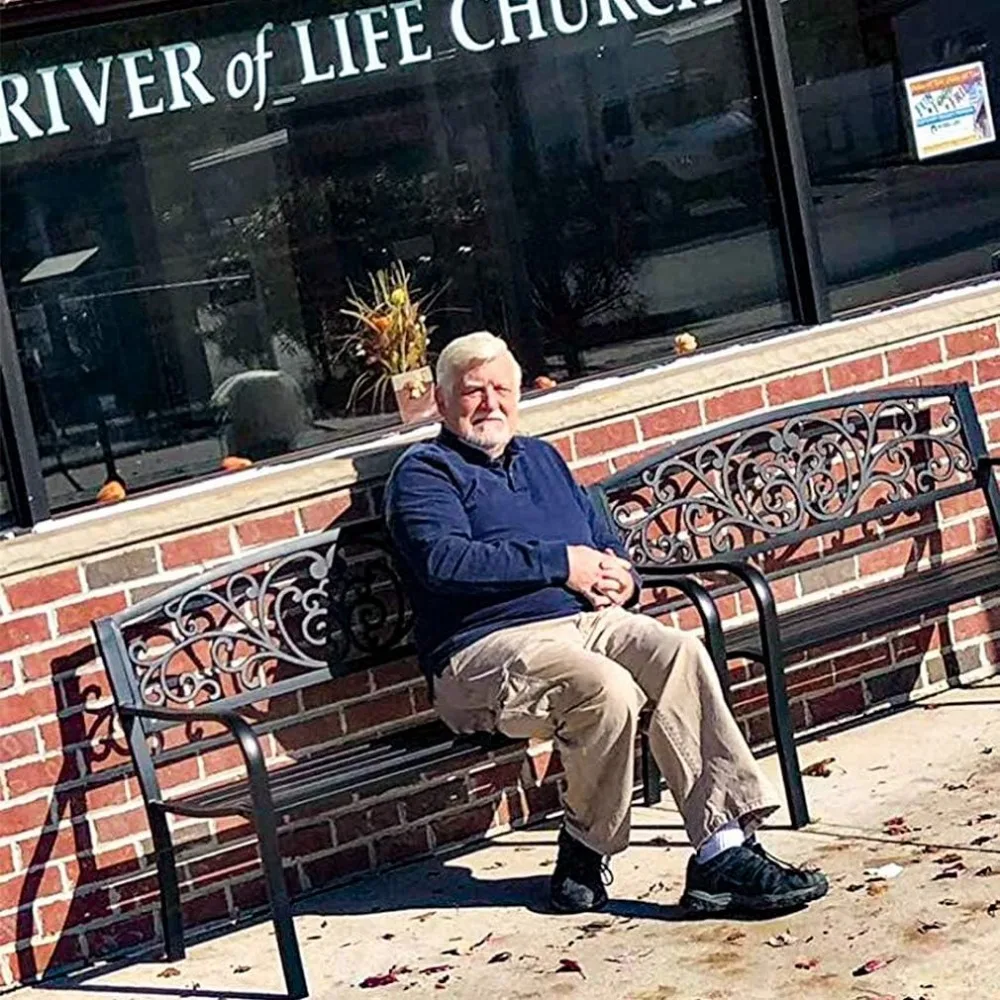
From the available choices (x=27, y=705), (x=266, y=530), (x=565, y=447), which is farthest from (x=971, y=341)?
(x=27, y=705)

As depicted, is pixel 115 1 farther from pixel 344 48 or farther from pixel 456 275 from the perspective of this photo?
pixel 456 275

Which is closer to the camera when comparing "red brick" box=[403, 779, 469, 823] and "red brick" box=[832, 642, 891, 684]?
"red brick" box=[403, 779, 469, 823]

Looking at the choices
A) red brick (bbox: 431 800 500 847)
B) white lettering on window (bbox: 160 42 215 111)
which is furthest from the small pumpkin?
red brick (bbox: 431 800 500 847)

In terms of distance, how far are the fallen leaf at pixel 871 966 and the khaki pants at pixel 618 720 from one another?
55cm

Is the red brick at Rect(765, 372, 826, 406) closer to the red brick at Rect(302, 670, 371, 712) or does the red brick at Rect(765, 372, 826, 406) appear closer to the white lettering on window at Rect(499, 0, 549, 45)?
the white lettering on window at Rect(499, 0, 549, 45)

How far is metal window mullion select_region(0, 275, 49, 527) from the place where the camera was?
5.90 meters

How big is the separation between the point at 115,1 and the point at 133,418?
1092 millimetres

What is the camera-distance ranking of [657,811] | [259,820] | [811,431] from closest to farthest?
[259,820]
[657,811]
[811,431]

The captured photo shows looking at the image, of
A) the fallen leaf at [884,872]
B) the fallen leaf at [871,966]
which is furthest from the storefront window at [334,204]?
the fallen leaf at [871,966]

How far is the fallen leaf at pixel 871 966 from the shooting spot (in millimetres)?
4871

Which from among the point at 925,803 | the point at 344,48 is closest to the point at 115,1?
the point at 344,48

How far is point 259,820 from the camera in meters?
5.29

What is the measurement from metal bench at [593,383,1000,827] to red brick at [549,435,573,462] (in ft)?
0.48

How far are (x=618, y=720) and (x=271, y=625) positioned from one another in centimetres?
103
